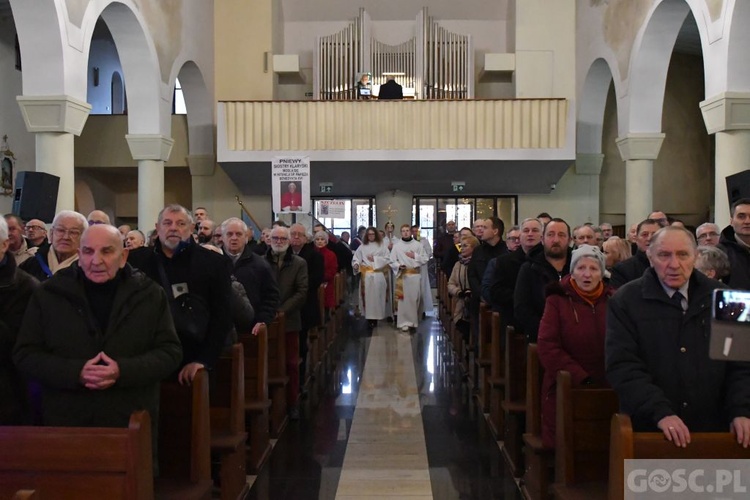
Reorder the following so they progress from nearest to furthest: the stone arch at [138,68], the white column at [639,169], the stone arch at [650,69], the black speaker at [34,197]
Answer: the black speaker at [34,197]
the stone arch at [650,69]
the stone arch at [138,68]
the white column at [639,169]

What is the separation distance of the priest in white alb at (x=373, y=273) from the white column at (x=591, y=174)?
5.62 m

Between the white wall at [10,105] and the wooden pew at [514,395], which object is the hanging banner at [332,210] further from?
the wooden pew at [514,395]

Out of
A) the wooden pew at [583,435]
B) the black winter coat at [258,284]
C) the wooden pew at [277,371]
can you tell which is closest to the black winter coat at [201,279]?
the black winter coat at [258,284]

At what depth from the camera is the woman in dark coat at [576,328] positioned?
3.79m

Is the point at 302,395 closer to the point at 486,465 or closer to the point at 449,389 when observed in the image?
the point at 449,389

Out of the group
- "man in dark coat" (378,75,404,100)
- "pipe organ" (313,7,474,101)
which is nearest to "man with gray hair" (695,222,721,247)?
"man in dark coat" (378,75,404,100)

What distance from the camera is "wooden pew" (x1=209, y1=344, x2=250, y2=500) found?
4020mm

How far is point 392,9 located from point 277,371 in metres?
13.3

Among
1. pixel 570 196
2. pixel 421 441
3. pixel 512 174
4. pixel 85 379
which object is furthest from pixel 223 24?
pixel 85 379

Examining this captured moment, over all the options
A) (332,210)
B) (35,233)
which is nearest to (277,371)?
(35,233)

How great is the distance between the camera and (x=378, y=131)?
14.4m

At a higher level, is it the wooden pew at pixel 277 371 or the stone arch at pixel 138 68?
the stone arch at pixel 138 68

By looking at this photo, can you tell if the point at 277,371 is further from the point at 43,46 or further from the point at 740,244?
the point at 43,46

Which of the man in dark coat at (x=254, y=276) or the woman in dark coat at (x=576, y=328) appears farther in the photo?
the man in dark coat at (x=254, y=276)
